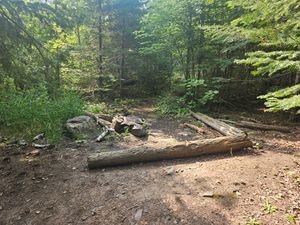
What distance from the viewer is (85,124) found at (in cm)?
702

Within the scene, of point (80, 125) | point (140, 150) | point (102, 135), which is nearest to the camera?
point (140, 150)

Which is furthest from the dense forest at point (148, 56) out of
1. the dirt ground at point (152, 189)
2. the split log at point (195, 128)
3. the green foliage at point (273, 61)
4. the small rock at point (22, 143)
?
the split log at point (195, 128)

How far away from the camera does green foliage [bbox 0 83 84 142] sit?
643cm

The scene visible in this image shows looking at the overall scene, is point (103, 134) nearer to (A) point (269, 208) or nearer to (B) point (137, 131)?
(B) point (137, 131)

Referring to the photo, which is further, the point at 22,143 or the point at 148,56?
the point at 148,56

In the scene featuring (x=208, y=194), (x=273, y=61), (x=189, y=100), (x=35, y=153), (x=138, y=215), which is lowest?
(x=138, y=215)

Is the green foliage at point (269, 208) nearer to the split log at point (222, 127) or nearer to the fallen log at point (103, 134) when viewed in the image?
the split log at point (222, 127)

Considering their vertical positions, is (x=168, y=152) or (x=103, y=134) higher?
(x=103, y=134)

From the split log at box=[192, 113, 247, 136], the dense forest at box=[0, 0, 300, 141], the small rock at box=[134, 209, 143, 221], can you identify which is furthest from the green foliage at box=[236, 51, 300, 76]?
the small rock at box=[134, 209, 143, 221]

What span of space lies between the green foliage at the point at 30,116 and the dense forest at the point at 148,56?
30mm

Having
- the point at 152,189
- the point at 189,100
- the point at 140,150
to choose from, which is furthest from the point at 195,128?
the point at 152,189

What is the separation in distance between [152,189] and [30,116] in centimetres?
480

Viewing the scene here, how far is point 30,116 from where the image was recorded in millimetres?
6742

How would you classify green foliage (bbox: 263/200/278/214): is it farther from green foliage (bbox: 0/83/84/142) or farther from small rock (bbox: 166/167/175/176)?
green foliage (bbox: 0/83/84/142)
